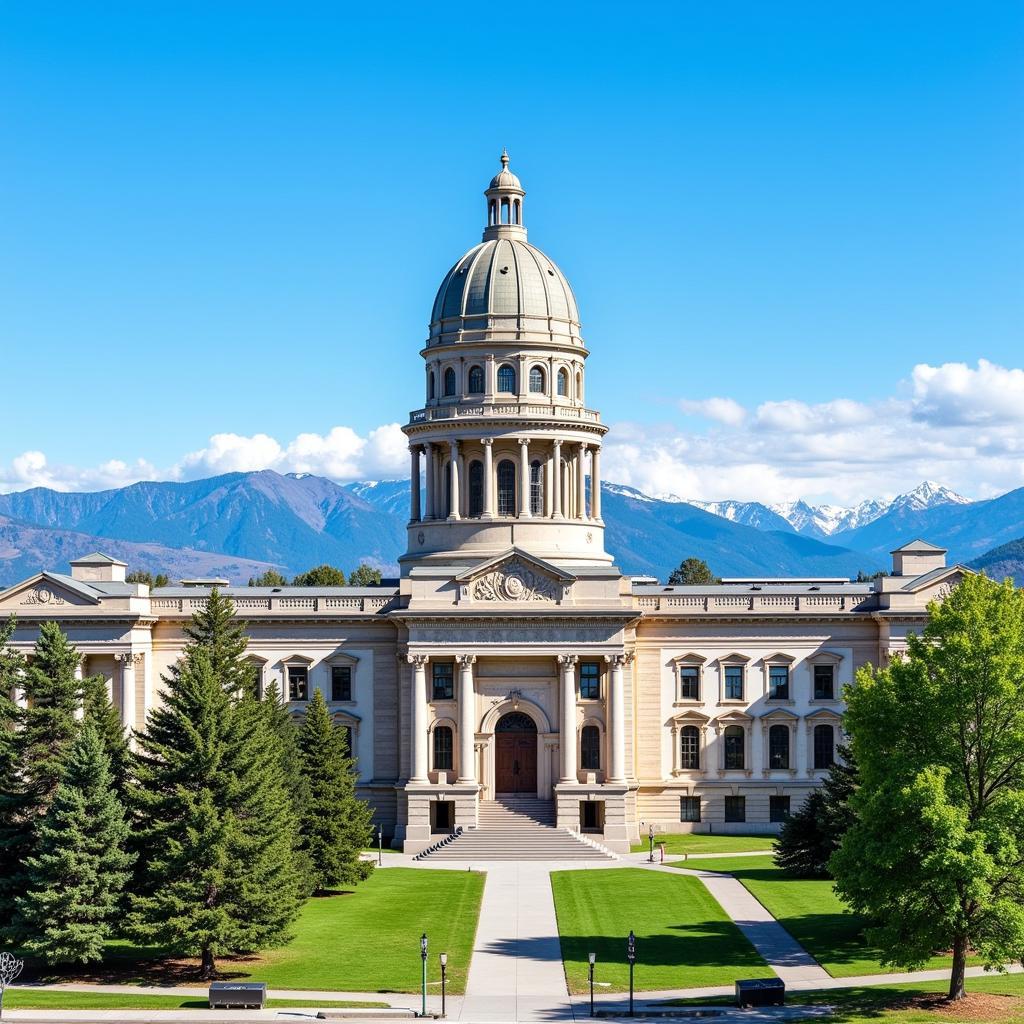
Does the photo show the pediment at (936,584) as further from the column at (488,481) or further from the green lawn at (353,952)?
the green lawn at (353,952)

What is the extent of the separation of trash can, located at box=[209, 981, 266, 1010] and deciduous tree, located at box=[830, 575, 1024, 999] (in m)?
17.7

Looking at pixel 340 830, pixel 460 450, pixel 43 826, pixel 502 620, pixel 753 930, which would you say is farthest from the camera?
pixel 460 450

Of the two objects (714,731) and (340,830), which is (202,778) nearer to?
(340,830)

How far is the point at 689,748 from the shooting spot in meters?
87.2

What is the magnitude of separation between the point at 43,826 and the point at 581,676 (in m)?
35.8

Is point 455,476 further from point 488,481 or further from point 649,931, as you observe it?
point 649,931

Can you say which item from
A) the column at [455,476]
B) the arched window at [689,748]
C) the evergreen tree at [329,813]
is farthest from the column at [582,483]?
the evergreen tree at [329,813]

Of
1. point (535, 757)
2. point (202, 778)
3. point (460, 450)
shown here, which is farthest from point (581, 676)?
point (202, 778)

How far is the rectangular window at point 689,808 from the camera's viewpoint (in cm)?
8731

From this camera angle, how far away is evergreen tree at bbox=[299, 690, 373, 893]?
224 ft

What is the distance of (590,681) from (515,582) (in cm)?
642

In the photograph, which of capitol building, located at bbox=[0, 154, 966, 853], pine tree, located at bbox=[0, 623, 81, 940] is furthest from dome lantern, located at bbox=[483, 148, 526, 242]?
pine tree, located at bbox=[0, 623, 81, 940]

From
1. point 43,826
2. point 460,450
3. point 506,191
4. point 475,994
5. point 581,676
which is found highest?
point 506,191

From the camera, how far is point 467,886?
7006 cm
